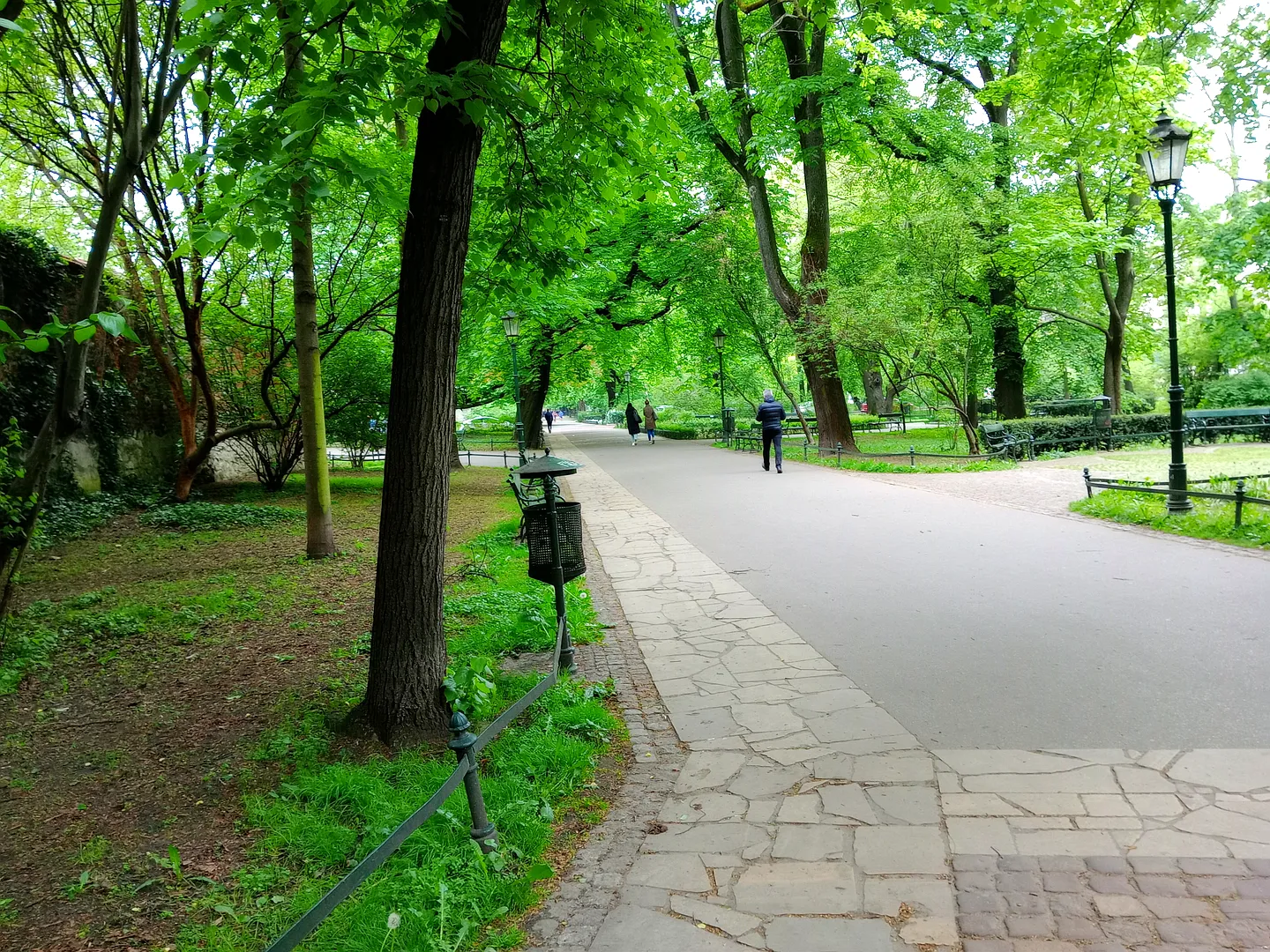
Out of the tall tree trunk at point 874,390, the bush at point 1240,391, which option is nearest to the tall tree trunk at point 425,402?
the tall tree trunk at point 874,390

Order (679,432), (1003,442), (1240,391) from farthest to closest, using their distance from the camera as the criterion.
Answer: (679,432)
(1240,391)
(1003,442)

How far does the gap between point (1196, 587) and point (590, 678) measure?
522 centimetres

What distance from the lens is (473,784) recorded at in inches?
129

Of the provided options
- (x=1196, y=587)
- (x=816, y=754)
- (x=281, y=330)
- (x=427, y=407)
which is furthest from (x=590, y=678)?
(x=281, y=330)

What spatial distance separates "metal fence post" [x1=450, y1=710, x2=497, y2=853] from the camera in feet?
10.6

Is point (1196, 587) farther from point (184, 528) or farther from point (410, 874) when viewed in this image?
point (184, 528)

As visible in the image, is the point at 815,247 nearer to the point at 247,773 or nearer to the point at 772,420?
the point at 772,420

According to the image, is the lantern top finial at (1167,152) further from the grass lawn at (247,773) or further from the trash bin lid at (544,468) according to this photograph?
the grass lawn at (247,773)

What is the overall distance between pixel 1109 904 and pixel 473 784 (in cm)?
247

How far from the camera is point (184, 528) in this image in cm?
1084

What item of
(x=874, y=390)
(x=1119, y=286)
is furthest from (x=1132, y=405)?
(x=874, y=390)


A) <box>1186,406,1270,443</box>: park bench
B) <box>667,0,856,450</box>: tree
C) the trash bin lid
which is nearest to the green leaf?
the trash bin lid

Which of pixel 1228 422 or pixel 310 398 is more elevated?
pixel 310 398

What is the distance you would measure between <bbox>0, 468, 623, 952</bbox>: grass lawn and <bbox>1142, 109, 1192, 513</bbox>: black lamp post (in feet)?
23.8
